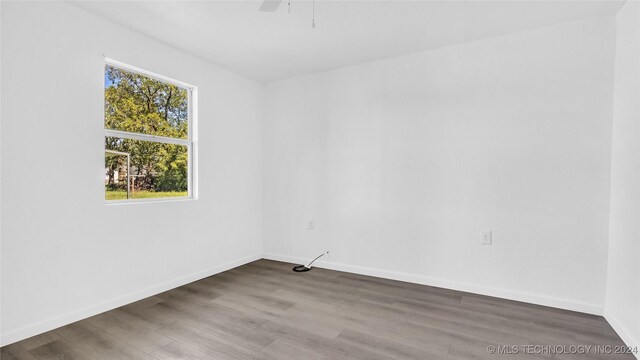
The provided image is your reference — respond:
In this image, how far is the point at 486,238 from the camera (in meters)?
2.96

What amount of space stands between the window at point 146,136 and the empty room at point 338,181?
0.02 m

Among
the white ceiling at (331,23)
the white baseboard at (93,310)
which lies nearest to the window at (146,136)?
the white ceiling at (331,23)

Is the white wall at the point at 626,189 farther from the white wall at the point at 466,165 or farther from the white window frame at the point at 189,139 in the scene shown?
the white window frame at the point at 189,139

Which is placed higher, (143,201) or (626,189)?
(626,189)

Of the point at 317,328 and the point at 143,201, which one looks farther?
the point at 143,201

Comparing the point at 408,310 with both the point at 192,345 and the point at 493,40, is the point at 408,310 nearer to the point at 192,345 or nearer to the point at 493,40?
the point at 192,345

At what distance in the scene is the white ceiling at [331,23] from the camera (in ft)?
7.89

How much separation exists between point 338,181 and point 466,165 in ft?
4.76

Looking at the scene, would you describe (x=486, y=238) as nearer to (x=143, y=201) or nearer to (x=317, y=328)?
(x=317, y=328)

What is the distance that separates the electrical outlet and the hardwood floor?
517 mm

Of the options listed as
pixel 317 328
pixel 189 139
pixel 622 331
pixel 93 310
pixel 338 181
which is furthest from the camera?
pixel 338 181

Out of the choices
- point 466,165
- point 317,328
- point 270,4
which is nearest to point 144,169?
point 270,4

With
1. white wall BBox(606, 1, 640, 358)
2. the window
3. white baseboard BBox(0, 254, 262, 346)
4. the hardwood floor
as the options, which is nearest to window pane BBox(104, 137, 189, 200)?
the window

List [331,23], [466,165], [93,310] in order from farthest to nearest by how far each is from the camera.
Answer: [466,165], [331,23], [93,310]
